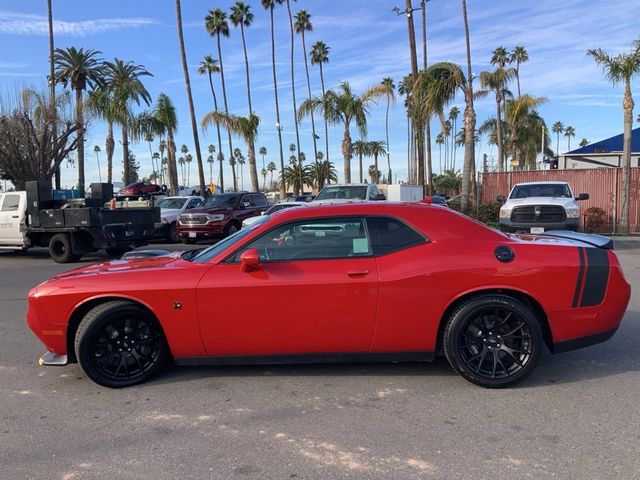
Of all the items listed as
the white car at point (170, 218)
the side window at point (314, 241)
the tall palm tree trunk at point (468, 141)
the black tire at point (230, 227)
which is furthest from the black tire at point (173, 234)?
the side window at point (314, 241)

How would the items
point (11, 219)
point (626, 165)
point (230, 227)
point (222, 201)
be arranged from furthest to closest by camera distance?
point (222, 201), point (626, 165), point (230, 227), point (11, 219)

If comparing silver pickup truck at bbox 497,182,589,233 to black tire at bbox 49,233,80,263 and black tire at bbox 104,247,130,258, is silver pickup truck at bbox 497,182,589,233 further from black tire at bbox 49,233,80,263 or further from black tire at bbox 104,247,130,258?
black tire at bbox 49,233,80,263

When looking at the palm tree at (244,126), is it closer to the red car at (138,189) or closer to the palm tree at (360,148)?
the red car at (138,189)

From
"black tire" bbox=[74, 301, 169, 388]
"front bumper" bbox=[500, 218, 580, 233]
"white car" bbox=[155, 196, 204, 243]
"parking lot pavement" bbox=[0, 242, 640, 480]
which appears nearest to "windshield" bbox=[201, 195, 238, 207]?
"white car" bbox=[155, 196, 204, 243]

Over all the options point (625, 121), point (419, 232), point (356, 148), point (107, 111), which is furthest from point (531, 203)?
point (356, 148)

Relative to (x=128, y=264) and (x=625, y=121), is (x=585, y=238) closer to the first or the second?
(x=128, y=264)

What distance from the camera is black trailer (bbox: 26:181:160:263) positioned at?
13.2 meters

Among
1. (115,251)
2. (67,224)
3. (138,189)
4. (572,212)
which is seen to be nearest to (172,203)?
(115,251)

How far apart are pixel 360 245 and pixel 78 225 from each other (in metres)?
10.8

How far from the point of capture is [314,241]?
4.48 metres

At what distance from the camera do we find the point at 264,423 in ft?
12.3

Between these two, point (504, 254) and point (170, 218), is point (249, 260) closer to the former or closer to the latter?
point (504, 254)

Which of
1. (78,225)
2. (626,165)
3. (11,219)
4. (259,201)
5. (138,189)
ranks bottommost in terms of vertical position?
(78,225)

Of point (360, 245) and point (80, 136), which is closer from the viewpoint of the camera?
point (360, 245)
